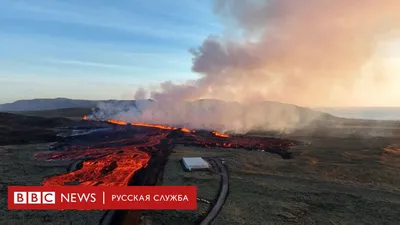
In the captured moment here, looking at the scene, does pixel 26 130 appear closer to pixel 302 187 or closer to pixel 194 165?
pixel 194 165

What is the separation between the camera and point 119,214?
29.5 meters

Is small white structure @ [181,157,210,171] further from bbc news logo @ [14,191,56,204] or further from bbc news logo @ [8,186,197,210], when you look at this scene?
bbc news logo @ [14,191,56,204]

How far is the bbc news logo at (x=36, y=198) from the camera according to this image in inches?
1233

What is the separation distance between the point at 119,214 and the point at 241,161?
28162 mm

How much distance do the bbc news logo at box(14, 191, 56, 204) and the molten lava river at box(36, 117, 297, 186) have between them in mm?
4734

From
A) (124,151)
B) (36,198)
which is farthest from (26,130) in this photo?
(36,198)

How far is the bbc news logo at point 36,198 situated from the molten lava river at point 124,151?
15.5 ft

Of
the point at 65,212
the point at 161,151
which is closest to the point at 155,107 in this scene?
the point at 161,151

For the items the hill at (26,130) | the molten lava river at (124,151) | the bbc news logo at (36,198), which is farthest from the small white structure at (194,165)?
the hill at (26,130)

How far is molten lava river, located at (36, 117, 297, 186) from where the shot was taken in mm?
41562

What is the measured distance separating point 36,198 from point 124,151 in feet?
92.4

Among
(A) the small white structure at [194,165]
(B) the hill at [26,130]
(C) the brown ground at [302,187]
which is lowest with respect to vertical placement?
(C) the brown ground at [302,187]

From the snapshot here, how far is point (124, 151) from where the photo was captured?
198ft

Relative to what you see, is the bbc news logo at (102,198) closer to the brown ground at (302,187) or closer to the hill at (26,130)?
the brown ground at (302,187)
